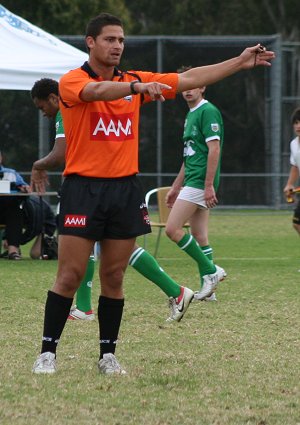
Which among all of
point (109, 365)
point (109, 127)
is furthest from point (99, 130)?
point (109, 365)

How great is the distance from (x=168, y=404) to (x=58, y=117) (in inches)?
155

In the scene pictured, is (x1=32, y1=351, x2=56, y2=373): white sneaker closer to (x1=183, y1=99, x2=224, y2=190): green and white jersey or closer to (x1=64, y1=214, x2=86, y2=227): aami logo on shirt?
(x1=64, y1=214, x2=86, y2=227): aami logo on shirt

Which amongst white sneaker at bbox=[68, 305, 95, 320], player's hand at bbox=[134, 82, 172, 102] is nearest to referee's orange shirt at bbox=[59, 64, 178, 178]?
player's hand at bbox=[134, 82, 172, 102]

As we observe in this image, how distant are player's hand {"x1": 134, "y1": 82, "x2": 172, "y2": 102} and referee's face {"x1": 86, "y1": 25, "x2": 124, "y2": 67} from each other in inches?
15.2

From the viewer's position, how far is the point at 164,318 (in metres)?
9.37

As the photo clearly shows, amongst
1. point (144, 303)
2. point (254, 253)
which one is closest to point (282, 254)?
point (254, 253)

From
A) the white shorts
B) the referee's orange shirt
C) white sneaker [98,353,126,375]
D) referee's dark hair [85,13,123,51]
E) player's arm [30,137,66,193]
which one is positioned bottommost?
white sneaker [98,353,126,375]

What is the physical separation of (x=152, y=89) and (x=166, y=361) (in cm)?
183

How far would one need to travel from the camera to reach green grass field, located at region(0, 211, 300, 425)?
5.73 m

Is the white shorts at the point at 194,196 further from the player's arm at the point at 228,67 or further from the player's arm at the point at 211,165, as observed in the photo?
the player's arm at the point at 228,67

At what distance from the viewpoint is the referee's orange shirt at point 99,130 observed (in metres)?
6.61

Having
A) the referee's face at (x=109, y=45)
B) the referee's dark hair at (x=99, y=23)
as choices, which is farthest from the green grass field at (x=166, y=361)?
the referee's dark hair at (x=99, y=23)

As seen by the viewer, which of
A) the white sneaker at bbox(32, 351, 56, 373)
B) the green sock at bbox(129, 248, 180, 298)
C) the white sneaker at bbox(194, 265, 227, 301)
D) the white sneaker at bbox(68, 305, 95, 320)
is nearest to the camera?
the white sneaker at bbox(32, 351, 56, 373)

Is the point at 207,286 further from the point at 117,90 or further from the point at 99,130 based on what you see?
the point at 117,90
